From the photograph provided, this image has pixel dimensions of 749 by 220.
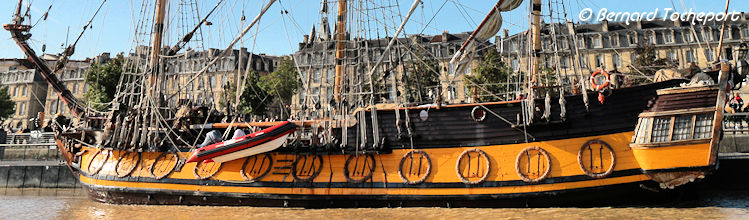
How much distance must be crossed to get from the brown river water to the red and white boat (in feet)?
5.10

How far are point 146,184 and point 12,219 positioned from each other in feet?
11.0

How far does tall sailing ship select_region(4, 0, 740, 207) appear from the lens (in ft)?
35.8

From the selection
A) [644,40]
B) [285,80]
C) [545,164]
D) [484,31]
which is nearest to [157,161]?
[484,31]

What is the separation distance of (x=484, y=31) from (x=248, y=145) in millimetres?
7638

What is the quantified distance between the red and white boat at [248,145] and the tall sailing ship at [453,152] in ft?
0.10


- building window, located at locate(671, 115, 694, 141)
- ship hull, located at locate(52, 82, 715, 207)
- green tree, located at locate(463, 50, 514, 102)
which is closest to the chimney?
green tree, located at locate(463, 50, 514, 102)

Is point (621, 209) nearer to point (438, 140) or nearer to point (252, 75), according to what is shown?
point (438, 140)

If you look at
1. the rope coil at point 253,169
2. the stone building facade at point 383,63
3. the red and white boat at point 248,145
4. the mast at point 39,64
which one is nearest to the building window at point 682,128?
the stone building facade at point 383,63

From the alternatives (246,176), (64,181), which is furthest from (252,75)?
(246,176)

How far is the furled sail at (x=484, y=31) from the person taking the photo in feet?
44.5

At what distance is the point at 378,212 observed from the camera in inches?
472

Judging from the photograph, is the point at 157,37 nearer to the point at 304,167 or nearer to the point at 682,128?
the point at 304,167

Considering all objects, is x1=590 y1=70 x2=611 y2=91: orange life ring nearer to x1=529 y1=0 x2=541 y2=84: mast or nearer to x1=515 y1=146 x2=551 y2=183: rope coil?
x1=529 y1=0 x2=541 y2=84: mast

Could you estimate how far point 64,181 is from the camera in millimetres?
20438
